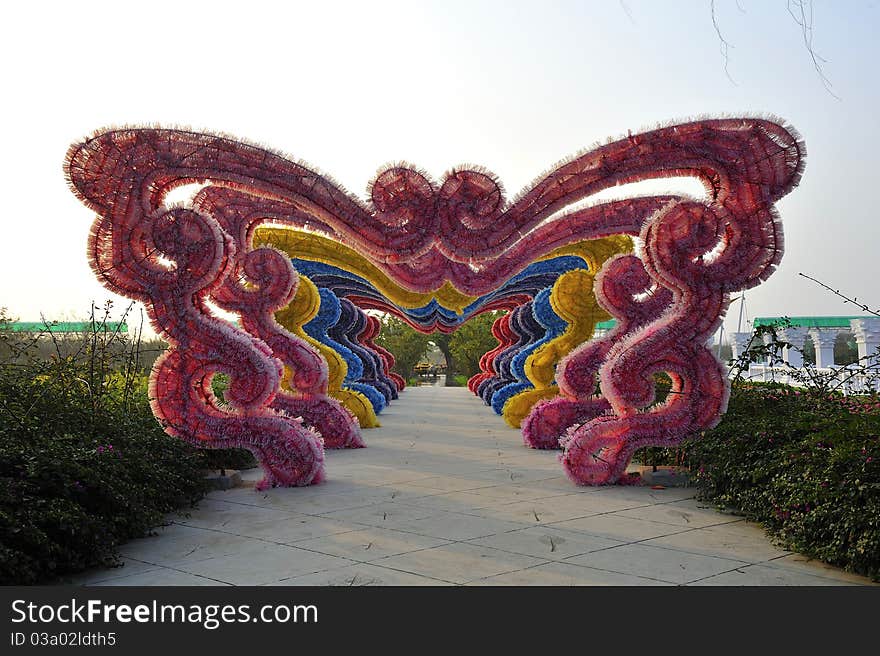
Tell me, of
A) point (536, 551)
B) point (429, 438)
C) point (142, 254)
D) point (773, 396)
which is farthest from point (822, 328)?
point (142, 254)

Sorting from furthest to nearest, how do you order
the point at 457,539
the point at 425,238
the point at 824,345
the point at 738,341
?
the point at 738,341 → the point at 824,345 → the point at 425,238 → the point at 457,539

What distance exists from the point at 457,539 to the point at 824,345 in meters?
11.2

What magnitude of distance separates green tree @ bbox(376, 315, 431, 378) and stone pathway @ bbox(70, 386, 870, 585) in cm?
2368

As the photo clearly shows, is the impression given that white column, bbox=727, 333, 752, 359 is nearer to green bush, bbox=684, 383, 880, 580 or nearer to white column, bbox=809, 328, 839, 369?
white column, bbox=809, 328, 839, 369

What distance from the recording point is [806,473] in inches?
191

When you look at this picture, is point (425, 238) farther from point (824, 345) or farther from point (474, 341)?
point (474, 341)

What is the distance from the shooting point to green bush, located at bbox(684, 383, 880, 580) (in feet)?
13.6

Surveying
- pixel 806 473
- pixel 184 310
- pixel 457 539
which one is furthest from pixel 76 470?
pixel 806 473

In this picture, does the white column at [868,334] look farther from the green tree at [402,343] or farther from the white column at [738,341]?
the green tree at [402,343]

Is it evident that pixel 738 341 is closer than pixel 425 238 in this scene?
No

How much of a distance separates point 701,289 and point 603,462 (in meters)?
1.86

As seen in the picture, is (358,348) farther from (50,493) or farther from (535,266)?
(50,493)

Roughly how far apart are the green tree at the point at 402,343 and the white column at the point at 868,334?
2060cm

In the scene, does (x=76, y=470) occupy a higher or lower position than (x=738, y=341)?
lower
